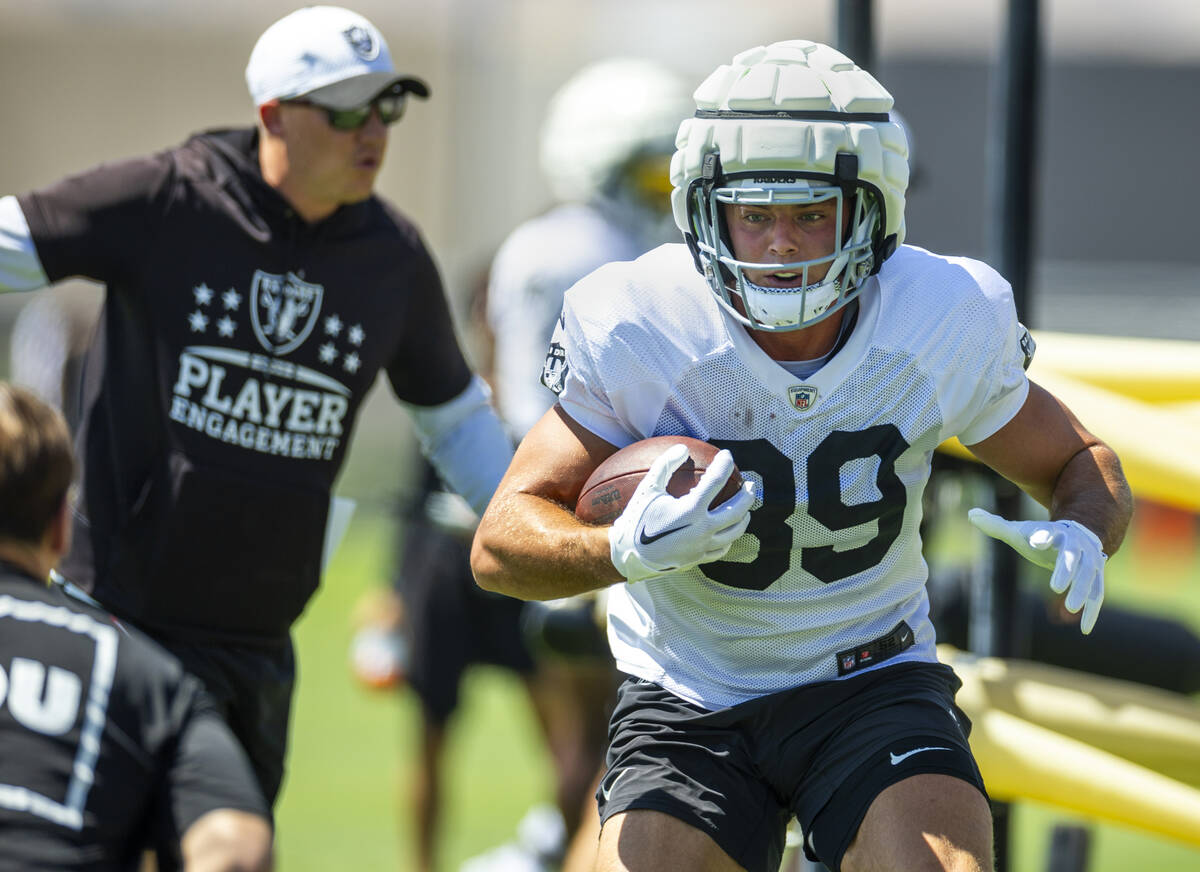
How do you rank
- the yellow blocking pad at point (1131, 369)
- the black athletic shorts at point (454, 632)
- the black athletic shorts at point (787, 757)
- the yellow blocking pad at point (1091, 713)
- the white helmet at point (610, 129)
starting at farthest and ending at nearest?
the black athletic shorts at point (454, 632) → the white helmet at point (610, 129) → the yellow blocking pad at point (1131, 369) → the yellow blocking pad at point (1091, 713) → the black athletic shorts at point (787, 757)

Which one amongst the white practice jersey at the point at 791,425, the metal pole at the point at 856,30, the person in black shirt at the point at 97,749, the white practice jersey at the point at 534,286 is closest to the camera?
the person in black shirt at the point at 97,749

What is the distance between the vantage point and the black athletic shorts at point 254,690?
145 inches

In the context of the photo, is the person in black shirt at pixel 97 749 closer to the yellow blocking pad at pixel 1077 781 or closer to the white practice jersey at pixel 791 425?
the white practice jersey at pixel 791 425

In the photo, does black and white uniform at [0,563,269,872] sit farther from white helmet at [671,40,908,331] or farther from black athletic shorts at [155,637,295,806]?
black athletic shorts at [155,637,295,806]

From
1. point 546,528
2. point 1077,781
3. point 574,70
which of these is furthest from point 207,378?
point 574,70

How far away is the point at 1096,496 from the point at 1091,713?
1295mm

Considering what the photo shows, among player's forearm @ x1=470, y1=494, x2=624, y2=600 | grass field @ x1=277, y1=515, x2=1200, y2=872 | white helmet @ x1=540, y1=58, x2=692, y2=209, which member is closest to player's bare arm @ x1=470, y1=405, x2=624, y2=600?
player's forearm @ x1=470, y1=494, x2=624, y2=600

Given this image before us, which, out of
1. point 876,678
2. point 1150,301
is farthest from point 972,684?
point 1150,301

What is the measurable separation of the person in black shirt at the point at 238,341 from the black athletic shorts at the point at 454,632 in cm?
223

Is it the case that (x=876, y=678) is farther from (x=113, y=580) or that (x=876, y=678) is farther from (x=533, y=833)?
(x=533, y=833)

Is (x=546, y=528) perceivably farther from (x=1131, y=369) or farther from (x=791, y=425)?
(x=1131, y=369)

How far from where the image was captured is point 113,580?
3645mm

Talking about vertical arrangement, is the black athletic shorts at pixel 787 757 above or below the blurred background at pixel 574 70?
above

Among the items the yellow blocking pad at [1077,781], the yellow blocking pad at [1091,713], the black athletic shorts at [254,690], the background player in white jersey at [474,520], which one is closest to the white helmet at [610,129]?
the background player in white jersey at [474,520]
